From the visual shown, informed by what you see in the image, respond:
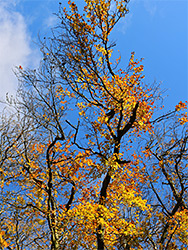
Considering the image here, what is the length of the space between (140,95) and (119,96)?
5.94 ft

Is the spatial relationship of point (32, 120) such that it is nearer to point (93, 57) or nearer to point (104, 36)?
point (93, 57)

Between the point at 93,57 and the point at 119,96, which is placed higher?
the point at 93,57

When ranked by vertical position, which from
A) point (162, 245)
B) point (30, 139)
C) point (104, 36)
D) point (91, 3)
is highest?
point (91, 3)

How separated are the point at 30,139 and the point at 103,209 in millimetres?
5073

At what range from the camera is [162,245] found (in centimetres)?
1134

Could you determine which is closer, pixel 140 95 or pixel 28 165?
pixel 28 165

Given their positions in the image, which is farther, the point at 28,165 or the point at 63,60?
the point at 63,60

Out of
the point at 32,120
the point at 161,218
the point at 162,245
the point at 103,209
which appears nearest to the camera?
the point at 103,209

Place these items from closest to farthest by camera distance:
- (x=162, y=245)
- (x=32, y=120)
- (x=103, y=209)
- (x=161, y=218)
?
(x=103, y=209) → (x=32, y=120) → (x=162, y=245) → (x=161, y=218)

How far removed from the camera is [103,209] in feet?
31.6

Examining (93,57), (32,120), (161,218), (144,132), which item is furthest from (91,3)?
(161,218)

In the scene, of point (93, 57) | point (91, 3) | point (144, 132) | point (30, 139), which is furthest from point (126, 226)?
point (91, 3)

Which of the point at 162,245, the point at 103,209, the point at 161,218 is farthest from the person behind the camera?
the point at 161,218

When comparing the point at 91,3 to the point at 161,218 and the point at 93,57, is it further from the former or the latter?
the point at 161,218
